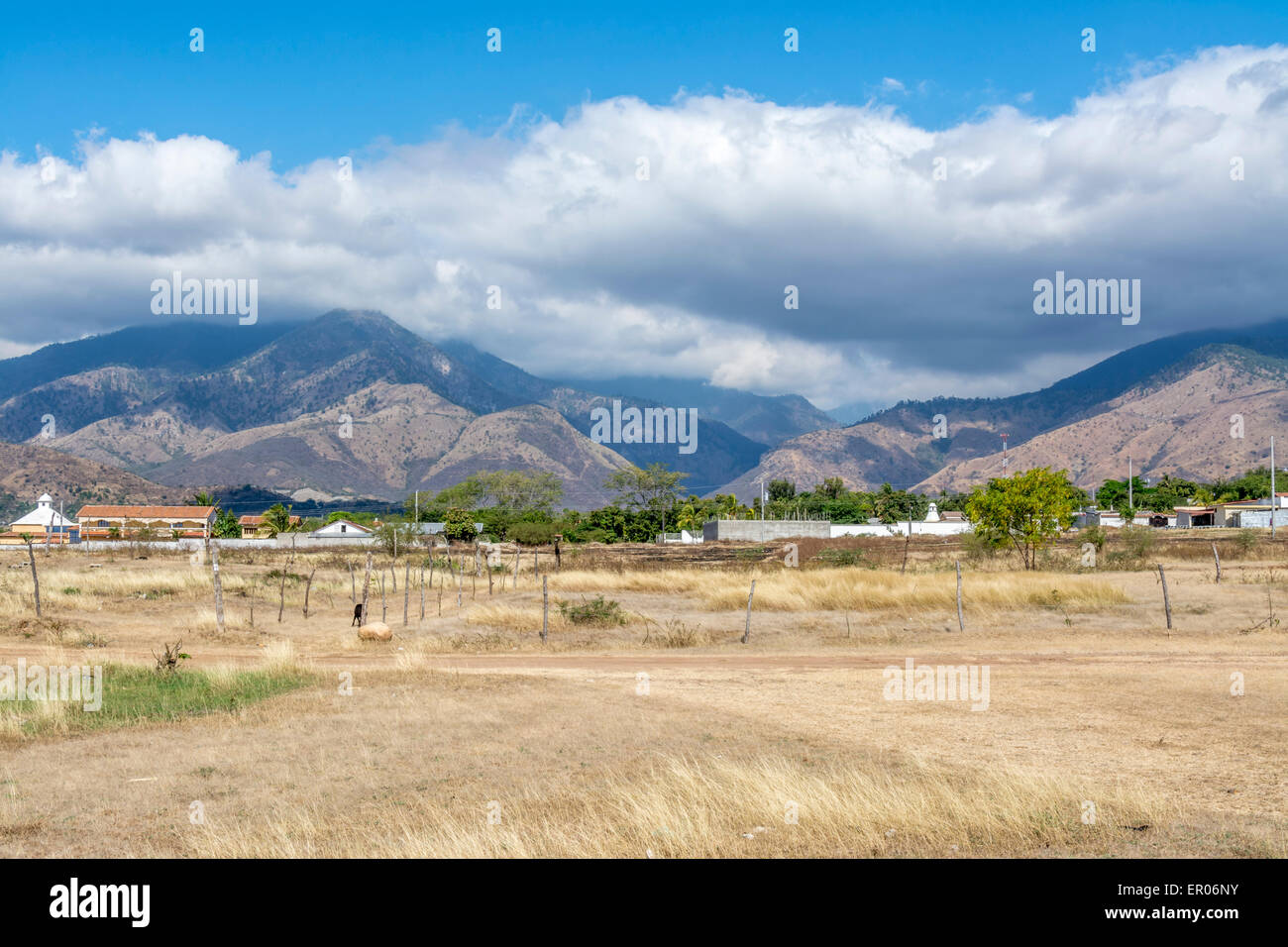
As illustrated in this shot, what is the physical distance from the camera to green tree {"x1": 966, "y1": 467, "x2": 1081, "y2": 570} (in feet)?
148

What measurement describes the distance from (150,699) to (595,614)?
1586cm

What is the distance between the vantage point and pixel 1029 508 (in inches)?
1784

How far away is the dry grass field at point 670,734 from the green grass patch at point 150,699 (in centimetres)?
9

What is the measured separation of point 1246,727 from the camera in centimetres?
1441

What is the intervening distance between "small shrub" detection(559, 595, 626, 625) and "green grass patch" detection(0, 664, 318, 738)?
39.0ft

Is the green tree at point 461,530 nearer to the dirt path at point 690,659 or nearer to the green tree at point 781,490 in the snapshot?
the green tree at point 781,490

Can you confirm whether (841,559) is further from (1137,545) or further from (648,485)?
(648,485)

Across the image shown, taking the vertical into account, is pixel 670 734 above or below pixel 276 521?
below

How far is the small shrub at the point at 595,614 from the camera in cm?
3066

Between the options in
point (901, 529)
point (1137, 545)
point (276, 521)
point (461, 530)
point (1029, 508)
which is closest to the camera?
point (1029, 508)

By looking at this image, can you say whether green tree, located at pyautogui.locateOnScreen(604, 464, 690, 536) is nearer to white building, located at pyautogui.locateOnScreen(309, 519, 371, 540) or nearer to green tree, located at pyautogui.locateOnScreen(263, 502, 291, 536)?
white building, located at pyautogui.locateOnScreen(309, 519, 371, 540)

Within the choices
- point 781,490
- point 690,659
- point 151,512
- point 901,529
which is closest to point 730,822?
point 690,659
